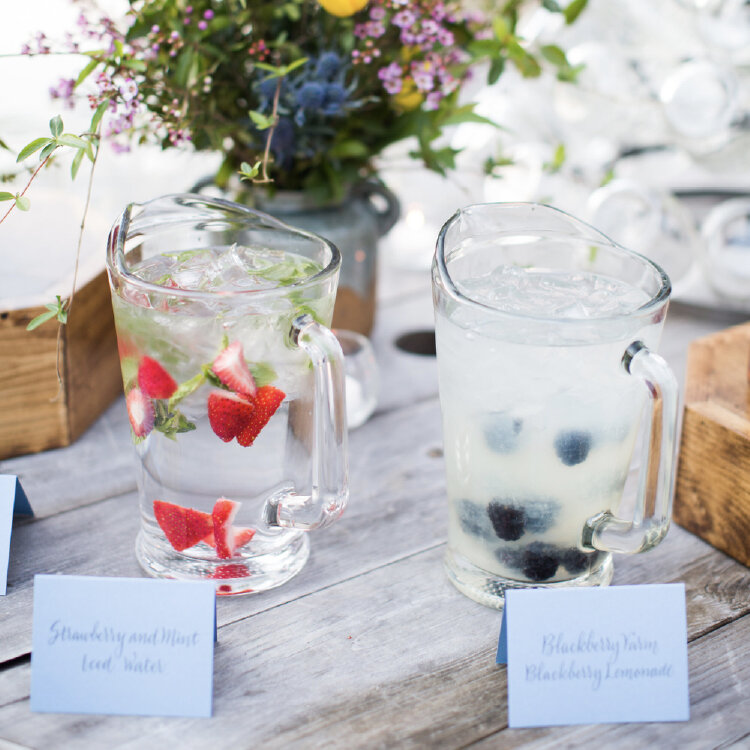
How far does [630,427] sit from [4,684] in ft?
1.78

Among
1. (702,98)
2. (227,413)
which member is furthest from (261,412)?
(702,98)

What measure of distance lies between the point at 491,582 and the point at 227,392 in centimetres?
29

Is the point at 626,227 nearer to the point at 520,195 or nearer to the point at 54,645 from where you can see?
the point at 520,195

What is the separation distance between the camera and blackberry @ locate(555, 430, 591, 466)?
2.12ft

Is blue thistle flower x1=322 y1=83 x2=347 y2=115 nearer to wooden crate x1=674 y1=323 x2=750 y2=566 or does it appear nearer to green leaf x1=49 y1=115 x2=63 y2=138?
green leaf x1=49 y1=115 x2=63 y2=138

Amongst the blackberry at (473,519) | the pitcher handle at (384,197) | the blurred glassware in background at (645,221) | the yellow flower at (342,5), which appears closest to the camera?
the blackberry at (473,519)

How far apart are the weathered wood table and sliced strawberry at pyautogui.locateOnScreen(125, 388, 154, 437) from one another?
0.16m

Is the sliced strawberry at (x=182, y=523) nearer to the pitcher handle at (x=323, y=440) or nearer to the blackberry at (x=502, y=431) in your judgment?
the pitcher handle at (x=323, y=440)

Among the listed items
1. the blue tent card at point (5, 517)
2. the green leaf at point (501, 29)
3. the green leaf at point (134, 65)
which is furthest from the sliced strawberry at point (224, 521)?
the green leaf at point (501, 29)

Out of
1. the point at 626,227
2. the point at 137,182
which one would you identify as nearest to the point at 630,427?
the point at 626,227

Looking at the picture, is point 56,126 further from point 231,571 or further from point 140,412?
point 231,571

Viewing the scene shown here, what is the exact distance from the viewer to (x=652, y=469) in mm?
625

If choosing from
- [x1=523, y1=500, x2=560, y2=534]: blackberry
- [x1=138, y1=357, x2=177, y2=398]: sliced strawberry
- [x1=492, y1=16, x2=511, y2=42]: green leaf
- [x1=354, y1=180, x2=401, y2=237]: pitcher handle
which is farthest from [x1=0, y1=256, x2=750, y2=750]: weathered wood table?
[x1=492, y1=16, x2=511, y2=42]: green leaf

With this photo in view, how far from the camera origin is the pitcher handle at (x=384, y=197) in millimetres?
1166
